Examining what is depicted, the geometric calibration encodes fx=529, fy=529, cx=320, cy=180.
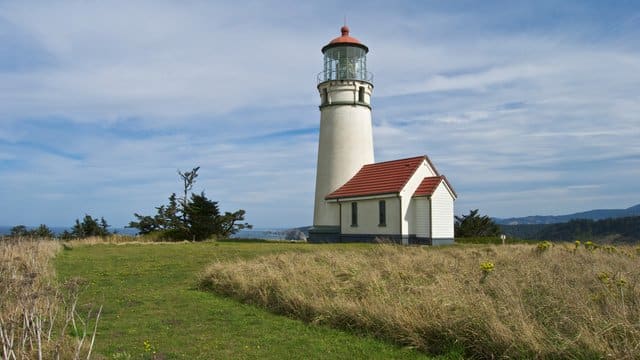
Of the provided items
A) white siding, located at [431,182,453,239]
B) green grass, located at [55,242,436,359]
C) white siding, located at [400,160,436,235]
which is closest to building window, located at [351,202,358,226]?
white siding, located at [400,160,436,235]

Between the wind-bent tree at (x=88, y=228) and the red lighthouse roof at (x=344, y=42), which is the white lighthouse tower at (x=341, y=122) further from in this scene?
the wind-bent tree at (x=88, y=228)

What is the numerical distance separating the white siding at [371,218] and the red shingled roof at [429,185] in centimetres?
129

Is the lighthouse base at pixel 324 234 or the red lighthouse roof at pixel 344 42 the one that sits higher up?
the red lighthouse roof at pixel 344 42

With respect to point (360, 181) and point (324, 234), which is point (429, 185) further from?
point (324, 234)

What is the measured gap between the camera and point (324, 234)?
103ft

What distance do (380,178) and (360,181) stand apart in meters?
1.51

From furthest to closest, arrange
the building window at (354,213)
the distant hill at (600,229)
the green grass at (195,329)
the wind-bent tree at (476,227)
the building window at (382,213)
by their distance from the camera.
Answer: the wind-bent tree at (476,227), the building window at (354,213), the building window at (382,213), the distant hill at (600,229), the green grass at (195,329)

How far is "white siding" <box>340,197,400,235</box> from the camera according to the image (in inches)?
1065

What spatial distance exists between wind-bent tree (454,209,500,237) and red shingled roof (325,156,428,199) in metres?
→ 9.63

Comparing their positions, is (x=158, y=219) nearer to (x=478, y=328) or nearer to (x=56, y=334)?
(x=56, y=334)

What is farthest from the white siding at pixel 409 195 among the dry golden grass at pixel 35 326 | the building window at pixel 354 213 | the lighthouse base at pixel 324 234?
the dry golden grass at pixel 35 326

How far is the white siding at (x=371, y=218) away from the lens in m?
27.1

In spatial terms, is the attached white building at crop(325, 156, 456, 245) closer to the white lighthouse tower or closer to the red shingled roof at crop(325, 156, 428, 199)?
the red shingled roof at crop(325, 156, 428, 199)

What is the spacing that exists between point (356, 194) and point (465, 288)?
19925mm
